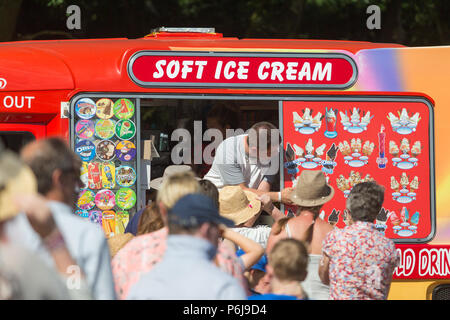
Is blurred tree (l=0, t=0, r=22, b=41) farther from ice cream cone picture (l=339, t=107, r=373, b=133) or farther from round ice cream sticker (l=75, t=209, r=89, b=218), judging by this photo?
ice cream cone picture (l=339, t=107, r=373, b=133)

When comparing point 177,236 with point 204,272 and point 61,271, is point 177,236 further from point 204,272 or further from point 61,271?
point 61,271

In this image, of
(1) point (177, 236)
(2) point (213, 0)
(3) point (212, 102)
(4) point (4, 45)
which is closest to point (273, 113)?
(3) point (212, 102)

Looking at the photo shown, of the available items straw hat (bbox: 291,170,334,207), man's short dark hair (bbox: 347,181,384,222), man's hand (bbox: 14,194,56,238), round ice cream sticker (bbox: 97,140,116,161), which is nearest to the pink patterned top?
man's hand (bbox: 14,194,56,238)

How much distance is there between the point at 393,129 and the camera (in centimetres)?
692

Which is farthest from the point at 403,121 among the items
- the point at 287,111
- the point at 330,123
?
the point at 287,111

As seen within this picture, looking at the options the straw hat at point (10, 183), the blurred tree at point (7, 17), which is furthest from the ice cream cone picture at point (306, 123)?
the blurred tree at point (7, 17)

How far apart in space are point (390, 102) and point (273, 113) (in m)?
1.17

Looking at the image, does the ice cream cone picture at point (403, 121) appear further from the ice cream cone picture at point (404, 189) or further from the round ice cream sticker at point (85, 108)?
the round ice cream sticker at point (85, 108)

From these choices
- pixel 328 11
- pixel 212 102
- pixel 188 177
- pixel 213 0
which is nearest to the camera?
pixel 188 177

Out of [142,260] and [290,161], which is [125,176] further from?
[142,260]

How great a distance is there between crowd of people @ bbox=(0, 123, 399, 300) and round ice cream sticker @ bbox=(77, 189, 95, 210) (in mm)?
771

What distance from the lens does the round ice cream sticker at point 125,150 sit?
664 centimetres

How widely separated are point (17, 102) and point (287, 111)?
6.87 feet
